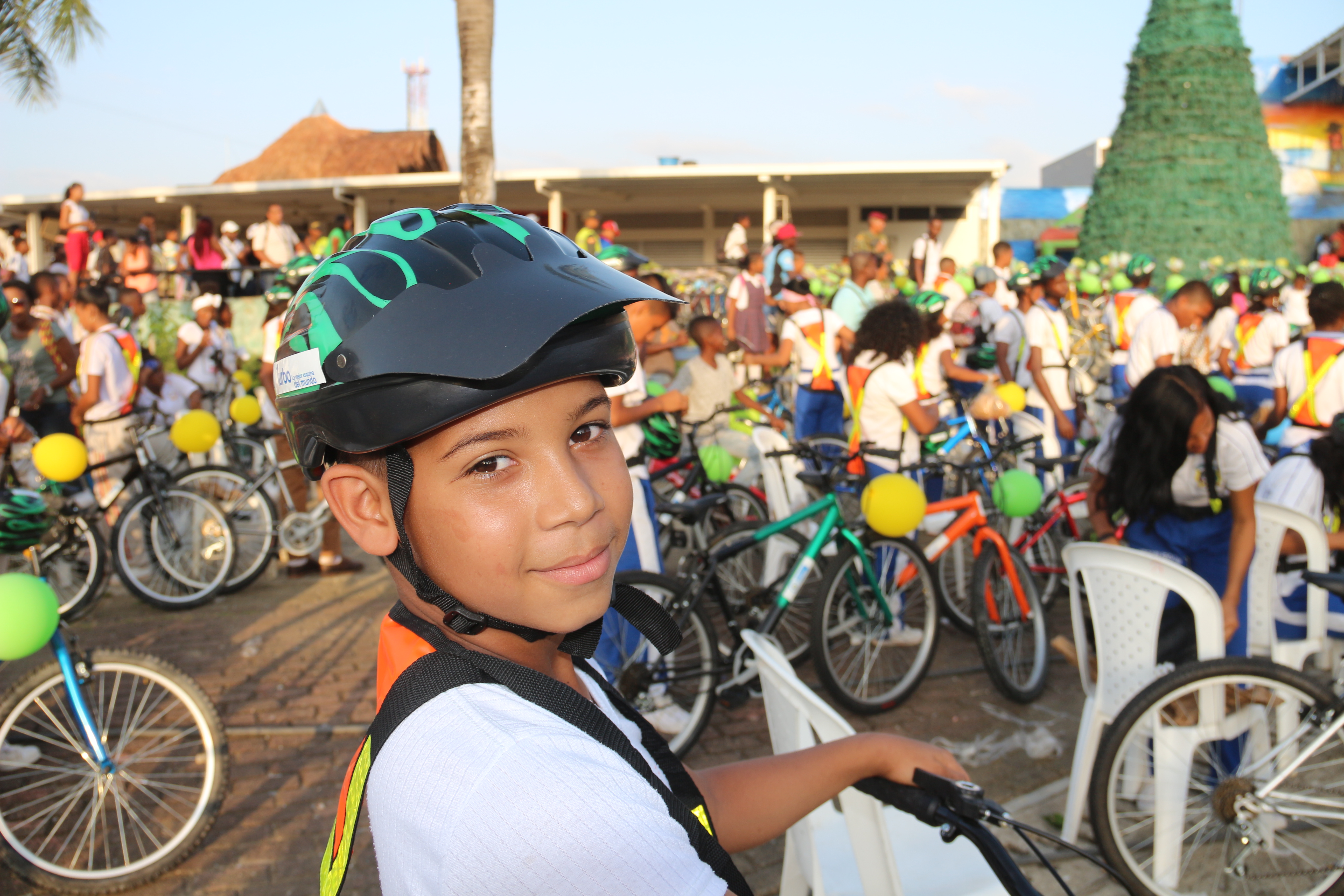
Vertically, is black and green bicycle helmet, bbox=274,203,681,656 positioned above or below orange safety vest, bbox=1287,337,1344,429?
Answer: above

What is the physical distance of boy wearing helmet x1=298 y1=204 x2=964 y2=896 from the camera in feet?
2.98

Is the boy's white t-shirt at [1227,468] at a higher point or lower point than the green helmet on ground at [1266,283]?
lower

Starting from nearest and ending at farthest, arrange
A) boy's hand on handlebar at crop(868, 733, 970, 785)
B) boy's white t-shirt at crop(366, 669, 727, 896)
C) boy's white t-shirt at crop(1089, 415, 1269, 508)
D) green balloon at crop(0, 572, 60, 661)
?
boy's white t-shirt at crop(366, 669, 727, 896)
boy's hand on handlebar at crop(868, 733, 970, 785)
green balloon at crop(0, 572, 60, 661)
boy's white t-shirt at crop(1089, 415, 1269, 508)

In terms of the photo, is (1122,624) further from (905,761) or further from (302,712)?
(302,712)

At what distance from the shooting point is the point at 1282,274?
11359 mm

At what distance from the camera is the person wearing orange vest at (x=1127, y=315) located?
9594 millimetres


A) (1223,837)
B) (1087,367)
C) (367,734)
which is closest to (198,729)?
(367,734)

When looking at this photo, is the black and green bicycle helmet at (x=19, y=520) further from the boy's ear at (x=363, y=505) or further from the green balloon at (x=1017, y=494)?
the green balloon at (x=1017, y=494)

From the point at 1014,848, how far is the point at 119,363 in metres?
6.85

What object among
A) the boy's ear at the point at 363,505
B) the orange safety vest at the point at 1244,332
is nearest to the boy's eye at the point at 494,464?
the boy's ear at the point at 363,505

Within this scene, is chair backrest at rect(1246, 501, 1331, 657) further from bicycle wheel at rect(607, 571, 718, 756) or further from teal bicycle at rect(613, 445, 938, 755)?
bicycle wheel at rect(607, 571, 718, 756)

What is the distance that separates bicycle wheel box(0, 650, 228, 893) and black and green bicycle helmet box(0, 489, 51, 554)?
76 cm

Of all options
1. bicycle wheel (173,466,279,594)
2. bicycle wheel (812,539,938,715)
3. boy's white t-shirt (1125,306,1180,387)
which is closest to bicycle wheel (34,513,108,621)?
bicycle wheel (173,466,279,594)

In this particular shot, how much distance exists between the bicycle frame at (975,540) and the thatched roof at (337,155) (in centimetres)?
2388
